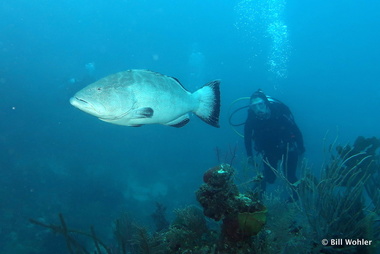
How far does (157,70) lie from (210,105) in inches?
2331

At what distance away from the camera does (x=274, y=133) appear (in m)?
8.38

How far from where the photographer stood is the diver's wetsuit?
831cm

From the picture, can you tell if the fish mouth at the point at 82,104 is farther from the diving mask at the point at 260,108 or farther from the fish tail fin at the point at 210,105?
the diving mask at the point at 260,108

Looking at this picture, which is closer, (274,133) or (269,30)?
(274,133)

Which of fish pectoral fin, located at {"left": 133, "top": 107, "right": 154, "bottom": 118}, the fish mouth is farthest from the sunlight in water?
the fish mouth

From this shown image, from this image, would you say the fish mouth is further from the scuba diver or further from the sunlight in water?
the sunlight in water

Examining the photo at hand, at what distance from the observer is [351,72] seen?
93.4 meters

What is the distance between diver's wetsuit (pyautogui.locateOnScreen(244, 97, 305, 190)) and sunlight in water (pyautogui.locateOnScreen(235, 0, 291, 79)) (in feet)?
263

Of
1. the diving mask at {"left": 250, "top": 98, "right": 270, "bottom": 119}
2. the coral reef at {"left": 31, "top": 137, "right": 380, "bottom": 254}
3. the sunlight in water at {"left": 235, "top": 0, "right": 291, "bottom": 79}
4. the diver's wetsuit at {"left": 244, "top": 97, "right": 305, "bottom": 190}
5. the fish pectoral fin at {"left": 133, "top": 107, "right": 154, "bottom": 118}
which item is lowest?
the coral reef at {"left": 31, "top": 137, "right": 380, "bottom": 254}

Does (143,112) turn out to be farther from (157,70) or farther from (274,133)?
(157,70)

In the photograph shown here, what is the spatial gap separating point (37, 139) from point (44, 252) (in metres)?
12.4

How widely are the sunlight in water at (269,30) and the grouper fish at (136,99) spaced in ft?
282

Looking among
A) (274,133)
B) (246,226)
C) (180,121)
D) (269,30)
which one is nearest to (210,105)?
(180,121)

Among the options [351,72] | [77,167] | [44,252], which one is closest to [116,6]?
[351,72]
